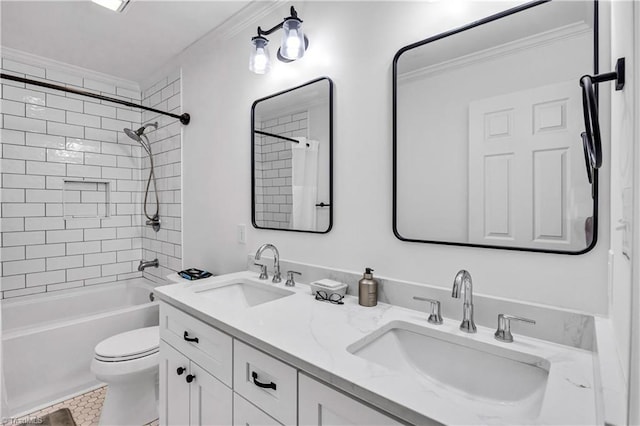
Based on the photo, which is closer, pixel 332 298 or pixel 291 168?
pixel 332 298

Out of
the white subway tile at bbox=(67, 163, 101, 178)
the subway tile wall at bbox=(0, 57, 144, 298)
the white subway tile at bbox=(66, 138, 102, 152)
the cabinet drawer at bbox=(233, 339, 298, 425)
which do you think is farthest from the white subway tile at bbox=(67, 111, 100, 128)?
the cabinet drawer at bbox=(233, 339, 298, 425)

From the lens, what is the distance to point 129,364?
172 cm

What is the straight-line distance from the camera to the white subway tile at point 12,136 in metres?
2.32

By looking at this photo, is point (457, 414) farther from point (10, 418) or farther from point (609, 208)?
point (10, 418)

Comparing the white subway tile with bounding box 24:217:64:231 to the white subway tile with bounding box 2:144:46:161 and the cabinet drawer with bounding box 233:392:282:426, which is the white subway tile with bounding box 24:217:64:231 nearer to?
the white subway tile with bounding box 2:144:46:161

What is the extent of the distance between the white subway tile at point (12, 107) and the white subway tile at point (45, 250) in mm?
1019

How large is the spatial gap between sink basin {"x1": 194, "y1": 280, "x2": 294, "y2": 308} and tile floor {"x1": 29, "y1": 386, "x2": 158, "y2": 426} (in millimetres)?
999

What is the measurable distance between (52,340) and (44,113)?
1.74 m

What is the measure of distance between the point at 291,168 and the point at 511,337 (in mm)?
1204

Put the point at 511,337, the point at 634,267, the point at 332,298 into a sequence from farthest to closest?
the point at 332,298 → the point at 511,337 → the point at 634,267

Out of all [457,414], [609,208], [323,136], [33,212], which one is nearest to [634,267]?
[457,414]

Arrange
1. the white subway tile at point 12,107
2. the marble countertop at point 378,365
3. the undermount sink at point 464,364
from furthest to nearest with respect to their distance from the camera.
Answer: the white subway tile at point 12,107
the undermount sink at point 464,364
the marble countertop at point 378,365

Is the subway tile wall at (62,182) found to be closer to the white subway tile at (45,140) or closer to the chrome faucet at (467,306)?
the white subway tile at (45,140)

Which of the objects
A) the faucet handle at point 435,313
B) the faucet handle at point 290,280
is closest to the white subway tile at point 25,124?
the faucet handle at point 290,280
